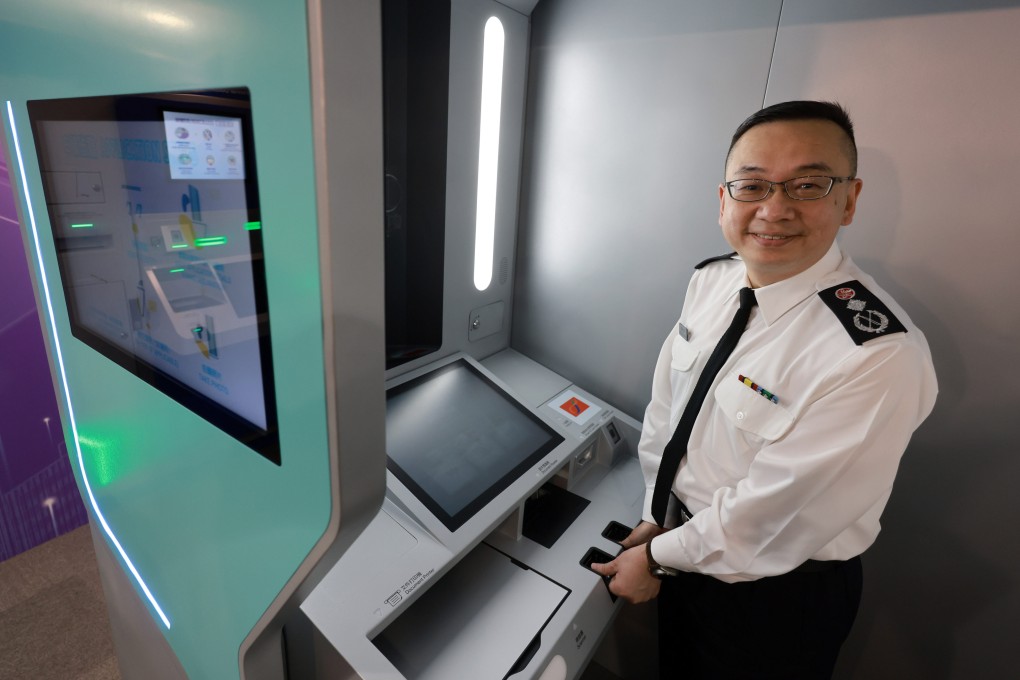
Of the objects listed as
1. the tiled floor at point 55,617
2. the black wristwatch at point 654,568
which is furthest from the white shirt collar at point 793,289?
the tiled floor at point 55,617

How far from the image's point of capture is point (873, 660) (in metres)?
1.76

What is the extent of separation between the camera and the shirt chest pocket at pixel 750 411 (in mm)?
1171

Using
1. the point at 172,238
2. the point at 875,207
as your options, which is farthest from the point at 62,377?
the point at 875,207

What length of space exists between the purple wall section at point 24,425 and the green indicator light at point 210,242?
6.85 feet

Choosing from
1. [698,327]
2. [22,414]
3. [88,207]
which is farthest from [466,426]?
[22,414]

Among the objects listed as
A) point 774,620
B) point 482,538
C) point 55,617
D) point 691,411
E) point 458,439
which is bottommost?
point 55,617

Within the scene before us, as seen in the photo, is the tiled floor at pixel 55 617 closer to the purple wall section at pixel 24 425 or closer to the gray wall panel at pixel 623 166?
the purple wall section at pixel 24 425

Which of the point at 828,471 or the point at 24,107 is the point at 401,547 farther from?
the point at 24,107

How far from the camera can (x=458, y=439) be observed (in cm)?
154

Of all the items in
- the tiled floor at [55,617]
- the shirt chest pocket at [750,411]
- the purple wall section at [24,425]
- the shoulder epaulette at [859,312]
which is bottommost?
the tiled floor at [55,617]

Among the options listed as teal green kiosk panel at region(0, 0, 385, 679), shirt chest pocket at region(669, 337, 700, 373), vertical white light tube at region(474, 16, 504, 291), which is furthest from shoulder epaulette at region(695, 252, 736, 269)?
teal green kiosk panel at region(0, 0, 385, 679)

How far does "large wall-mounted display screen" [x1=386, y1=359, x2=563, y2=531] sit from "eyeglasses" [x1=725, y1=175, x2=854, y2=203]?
88 cm

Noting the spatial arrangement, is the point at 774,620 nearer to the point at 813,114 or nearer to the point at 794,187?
the point at 794,187

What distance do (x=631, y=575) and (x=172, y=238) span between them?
1218mm
